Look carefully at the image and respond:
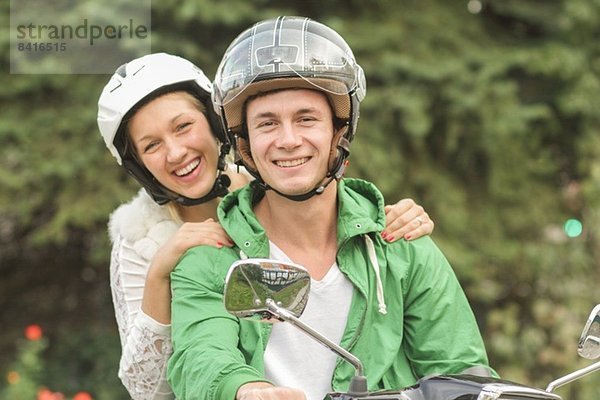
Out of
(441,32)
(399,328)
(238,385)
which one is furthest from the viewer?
(441,32)

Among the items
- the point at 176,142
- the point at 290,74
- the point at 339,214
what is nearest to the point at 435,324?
the point at 339,214

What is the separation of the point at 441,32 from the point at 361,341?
5.50m

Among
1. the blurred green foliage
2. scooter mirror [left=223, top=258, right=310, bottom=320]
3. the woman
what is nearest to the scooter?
scooter mirror [left=223, top=258, right=310, bottom=320]

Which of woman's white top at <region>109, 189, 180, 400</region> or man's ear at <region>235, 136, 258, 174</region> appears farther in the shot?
woman's white top at <region>109, 189, 180, 400</region>

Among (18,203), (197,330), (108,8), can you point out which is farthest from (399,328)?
(18,203)

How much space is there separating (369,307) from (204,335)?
518mm

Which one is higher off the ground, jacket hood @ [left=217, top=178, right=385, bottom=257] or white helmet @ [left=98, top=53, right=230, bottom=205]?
white helmet @ [left=98, top=53, right=230, bottom=205]

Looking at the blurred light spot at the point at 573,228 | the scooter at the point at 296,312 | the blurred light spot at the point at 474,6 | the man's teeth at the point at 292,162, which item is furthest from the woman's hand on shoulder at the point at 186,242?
the blurred light spot at the point at 474,6

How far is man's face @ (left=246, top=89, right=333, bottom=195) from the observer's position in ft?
10.3

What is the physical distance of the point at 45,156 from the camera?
8352mm

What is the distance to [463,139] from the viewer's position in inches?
330

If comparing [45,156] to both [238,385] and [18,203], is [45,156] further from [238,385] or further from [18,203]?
[238,385]

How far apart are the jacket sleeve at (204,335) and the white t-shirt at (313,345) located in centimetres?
17

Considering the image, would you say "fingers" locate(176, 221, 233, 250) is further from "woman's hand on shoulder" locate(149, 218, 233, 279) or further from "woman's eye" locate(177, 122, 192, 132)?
"woman's eye" locate(177, 122, 192, 132)
